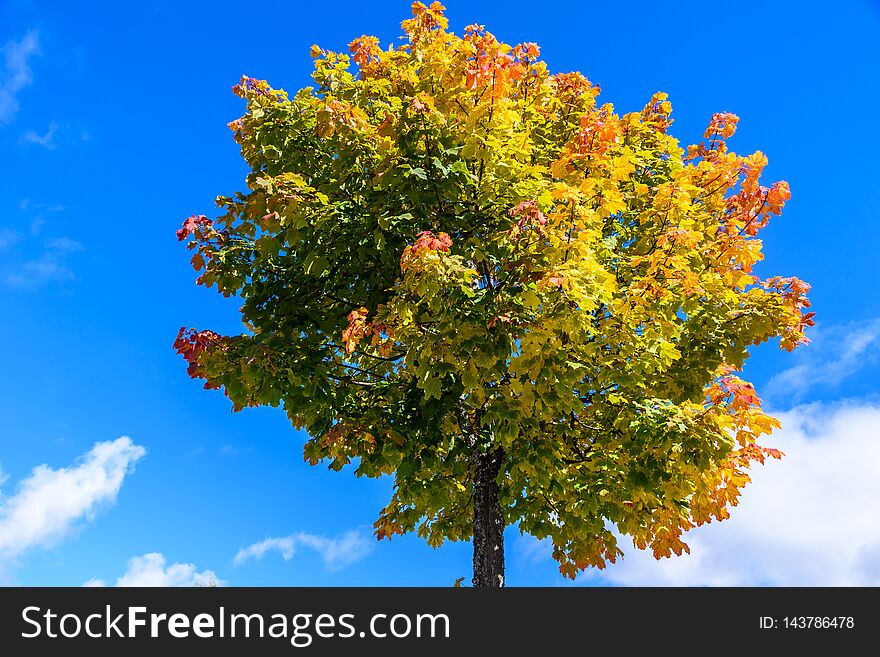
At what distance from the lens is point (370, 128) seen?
1084 centimetres

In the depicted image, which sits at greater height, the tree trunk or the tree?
the tree

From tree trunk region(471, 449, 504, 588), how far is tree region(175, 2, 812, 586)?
0.12ft

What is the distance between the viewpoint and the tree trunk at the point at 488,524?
12.2m

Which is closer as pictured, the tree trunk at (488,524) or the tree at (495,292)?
the tree at (495,292)

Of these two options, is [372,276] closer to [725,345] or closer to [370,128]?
[370,128]

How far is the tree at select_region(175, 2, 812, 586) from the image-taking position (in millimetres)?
9477

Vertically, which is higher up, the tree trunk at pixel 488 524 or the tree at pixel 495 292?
the tree at pixel 495 292

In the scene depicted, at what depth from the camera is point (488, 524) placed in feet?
40.4

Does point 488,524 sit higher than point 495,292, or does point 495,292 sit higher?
point 495,292

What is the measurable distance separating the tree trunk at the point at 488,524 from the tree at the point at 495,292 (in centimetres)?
4

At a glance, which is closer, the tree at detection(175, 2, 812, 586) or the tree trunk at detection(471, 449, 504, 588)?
the tree at detection(175, 2, 812, 586)

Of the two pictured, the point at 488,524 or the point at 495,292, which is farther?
the point at 488,524

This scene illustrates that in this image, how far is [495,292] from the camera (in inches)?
395

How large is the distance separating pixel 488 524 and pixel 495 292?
184 inches
